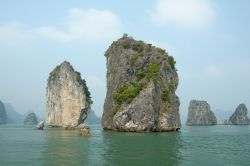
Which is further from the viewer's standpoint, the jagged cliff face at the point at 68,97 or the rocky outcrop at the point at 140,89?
the jagged cliff face at the point at 68,97

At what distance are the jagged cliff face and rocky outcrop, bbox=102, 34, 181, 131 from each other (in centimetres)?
1583

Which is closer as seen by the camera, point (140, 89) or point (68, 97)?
point (140, 89)

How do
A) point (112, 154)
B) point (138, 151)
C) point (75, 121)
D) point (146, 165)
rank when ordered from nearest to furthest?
point (146, 165) → point (112, 154) → point (138, 151) → point (75, 121)

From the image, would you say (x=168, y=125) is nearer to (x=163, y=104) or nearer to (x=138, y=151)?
(x=163, y=104)

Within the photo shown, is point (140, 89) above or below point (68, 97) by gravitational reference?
below

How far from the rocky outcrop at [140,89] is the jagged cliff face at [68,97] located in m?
15.8

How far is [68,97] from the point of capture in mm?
115688

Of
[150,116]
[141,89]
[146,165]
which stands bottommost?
[146,165]

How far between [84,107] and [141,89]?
112ft

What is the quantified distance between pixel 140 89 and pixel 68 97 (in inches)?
1506

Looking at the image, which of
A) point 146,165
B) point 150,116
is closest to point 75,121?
point 150,116

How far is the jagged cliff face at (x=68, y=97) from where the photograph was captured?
112750 millimetres

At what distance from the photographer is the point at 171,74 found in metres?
94.1

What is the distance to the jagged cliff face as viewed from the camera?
113 m
